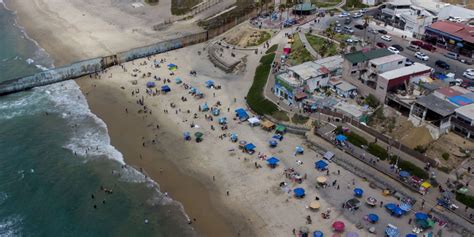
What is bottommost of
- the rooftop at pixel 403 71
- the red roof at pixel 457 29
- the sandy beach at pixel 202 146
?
the sandy beach at pixel 202 146

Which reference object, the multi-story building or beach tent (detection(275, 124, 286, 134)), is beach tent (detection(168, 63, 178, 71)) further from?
the multi-story building

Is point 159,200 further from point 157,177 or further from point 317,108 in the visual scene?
point 317,108

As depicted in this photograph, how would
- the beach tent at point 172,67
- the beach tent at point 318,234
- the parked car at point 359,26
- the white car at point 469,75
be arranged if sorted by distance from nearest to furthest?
the beach tent at point 318,234 → the white car at point 469,75 → the beach tent at point 172,67 → the parked car at point 359,26

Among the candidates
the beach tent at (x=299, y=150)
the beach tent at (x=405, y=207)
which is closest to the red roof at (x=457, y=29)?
the beach tent at (x=299, y=150)

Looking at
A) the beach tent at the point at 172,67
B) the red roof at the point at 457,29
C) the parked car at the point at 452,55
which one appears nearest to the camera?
the parked car at the point at 452,55

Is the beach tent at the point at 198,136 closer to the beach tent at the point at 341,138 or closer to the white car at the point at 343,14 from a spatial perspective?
the beach tent at the point at 341,138

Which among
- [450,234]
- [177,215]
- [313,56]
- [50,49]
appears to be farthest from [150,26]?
[450,234]

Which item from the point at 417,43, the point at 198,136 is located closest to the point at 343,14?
the point at 417,43
